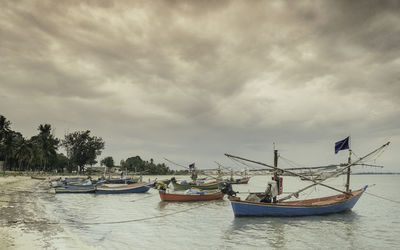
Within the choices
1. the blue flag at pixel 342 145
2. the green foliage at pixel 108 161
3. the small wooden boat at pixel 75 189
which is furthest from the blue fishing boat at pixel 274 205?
the green foliage at pixel 108 161

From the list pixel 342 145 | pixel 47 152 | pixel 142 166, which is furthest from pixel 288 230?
pixel 142 166

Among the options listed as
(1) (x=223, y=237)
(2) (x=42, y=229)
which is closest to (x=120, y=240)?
(2) (x=42, y=229)

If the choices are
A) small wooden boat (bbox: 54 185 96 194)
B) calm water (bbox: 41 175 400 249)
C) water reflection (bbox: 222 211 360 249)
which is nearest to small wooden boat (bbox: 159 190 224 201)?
calm water (bbox: 41 175 400 249)

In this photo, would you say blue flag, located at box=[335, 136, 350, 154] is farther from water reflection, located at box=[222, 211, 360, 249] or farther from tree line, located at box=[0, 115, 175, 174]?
tree line, located at box=[0, 115, 175, 174]

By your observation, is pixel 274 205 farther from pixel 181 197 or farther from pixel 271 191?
pixel 181 197

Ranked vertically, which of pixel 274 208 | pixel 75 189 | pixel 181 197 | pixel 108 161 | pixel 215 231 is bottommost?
pixel 75 189

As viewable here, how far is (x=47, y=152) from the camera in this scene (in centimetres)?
8956

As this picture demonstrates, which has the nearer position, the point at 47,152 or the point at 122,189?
the point at 122,189

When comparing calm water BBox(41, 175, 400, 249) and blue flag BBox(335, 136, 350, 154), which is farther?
blue flag BBox(335, 136, 350, 154)

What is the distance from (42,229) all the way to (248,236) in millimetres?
12480

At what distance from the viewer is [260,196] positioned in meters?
24.9

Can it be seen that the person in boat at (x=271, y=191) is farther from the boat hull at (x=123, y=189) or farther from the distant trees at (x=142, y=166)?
the distant trees at (x=142, y=166)

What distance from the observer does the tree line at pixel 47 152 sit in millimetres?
80125

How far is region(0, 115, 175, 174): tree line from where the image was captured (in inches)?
3155
